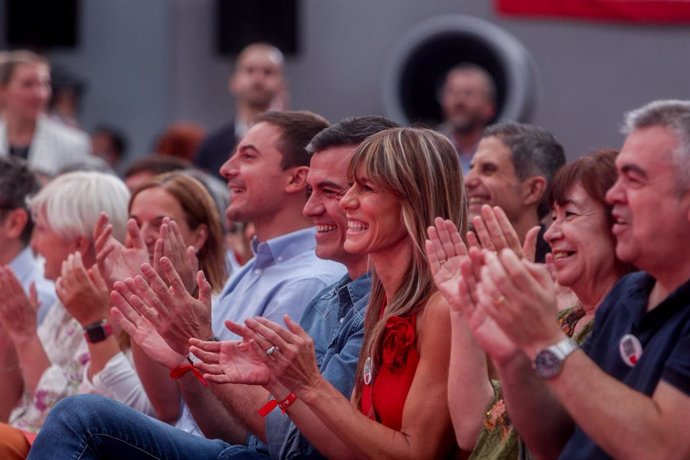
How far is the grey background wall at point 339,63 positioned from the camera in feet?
23.6

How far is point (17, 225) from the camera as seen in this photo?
3957 mm

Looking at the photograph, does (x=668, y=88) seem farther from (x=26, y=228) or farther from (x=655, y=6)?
(x=26, y=228)

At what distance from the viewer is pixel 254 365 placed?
2.38 m

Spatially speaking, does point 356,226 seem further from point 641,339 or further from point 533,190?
point 533,190

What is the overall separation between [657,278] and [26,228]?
2.47 meters

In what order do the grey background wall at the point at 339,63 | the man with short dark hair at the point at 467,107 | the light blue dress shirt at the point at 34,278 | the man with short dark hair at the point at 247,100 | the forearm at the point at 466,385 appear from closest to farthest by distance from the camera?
the forearm at the point at 466,385 → the light blue dress shirt at the point at 34,278 → the man with short dark hair at the point at 467,107 → the man with short dark hair at the point at 247,100 → the grey background wall at the point at 339,63

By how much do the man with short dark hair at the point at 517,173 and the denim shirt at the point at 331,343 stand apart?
63 centimetres

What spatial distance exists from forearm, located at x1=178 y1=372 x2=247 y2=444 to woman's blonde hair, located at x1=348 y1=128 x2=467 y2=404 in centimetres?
47

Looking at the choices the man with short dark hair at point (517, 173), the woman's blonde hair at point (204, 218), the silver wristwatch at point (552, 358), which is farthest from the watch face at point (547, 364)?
the woman's blonde hair at point (204, 218)

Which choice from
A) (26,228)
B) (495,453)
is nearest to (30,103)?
(26,228)

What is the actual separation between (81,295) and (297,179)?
587 millimetres

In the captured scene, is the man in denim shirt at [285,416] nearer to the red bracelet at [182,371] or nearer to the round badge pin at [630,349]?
the red bracelet at [182,371]

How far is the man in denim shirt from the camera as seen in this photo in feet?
8.32

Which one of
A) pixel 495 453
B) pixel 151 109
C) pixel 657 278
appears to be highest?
pixel 657 278
